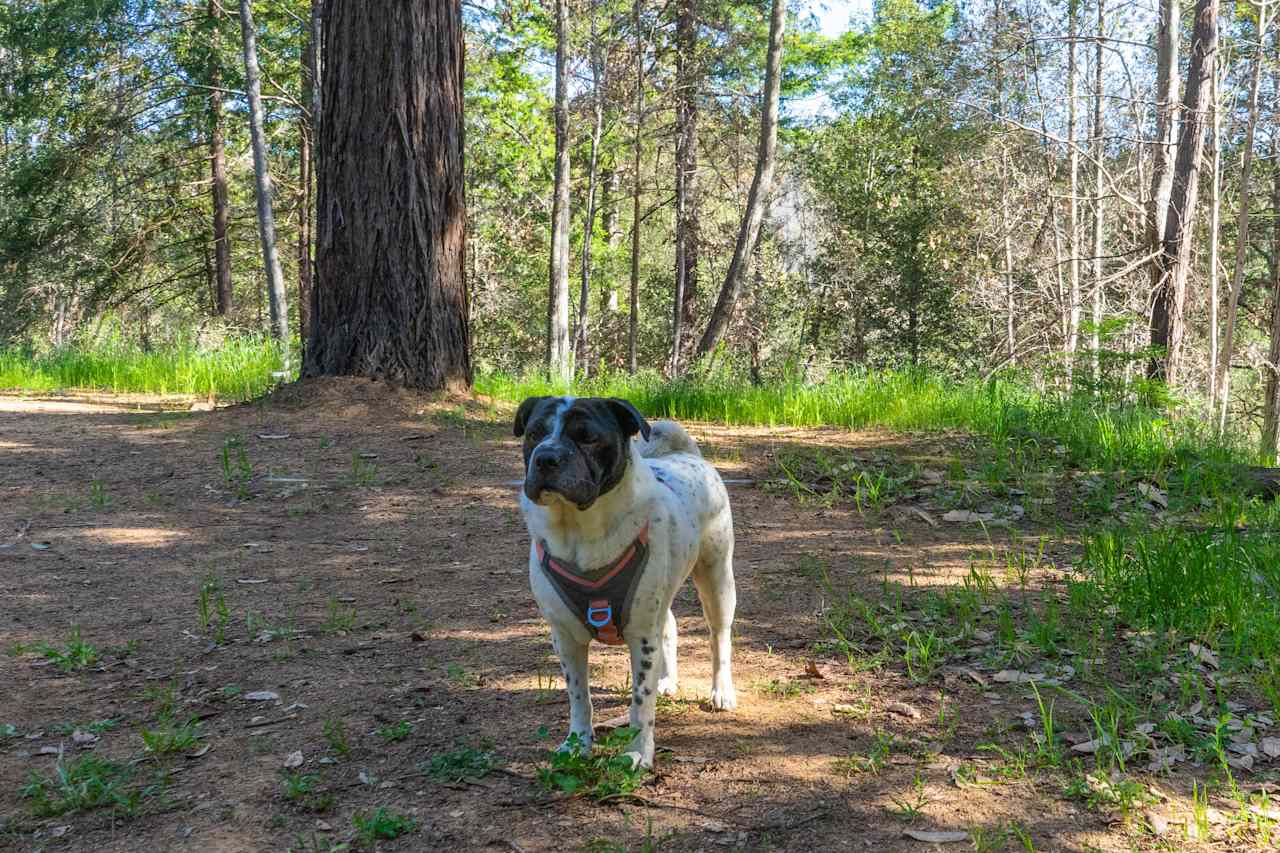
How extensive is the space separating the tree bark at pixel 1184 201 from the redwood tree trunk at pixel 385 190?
9313 millimetres

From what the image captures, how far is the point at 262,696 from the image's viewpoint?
162 inches

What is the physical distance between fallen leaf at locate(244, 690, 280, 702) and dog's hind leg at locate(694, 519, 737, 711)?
1791mm

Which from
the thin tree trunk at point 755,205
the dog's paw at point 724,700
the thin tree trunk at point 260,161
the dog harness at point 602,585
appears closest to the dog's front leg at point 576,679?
the dog harness at point 602,585

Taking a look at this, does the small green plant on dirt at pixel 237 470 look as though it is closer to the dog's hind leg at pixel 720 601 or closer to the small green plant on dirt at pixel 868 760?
the dog's hind leg at pixel 720 601

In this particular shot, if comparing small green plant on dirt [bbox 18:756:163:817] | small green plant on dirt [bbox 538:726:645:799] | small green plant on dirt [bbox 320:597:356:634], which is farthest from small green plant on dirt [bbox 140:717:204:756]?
small green plant on dirt [bbox 538:726:645:799]

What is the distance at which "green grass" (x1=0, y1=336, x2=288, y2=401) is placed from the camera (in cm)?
1191

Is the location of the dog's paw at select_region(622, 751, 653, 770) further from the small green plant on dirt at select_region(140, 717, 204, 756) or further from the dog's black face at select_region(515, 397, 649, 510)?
the small green plant on dirt at select_region(140, 717, 204, 756)

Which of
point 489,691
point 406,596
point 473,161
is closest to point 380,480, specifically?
point 406,596

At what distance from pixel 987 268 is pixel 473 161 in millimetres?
14458

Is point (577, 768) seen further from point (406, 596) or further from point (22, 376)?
point (22, 376)

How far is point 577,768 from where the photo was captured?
10.7 feet

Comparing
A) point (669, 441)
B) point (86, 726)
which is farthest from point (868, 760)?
point (86, 726)

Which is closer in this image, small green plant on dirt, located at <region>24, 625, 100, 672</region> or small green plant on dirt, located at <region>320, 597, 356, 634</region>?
small green plant on dirt, located at <region>24, 625, 100, 672</region>

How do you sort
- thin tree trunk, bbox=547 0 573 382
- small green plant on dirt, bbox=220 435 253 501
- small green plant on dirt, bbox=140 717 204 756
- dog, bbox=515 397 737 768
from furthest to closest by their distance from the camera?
thin tree trunk, bbox=547 0 573 382 → small green plant on dirt, bbox=220 435 253 501 → small green plant on dirt, bbox=140 717 204 756 → dog, bbox=515 397 737 768
